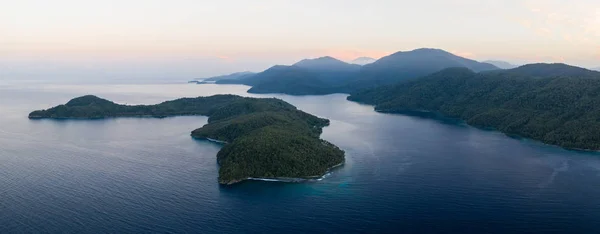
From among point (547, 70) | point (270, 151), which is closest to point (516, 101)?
point (547, 70)

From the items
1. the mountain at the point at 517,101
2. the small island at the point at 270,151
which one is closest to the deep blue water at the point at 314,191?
the small island at the point at 270,151

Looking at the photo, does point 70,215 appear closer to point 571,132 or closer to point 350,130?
point 350,130

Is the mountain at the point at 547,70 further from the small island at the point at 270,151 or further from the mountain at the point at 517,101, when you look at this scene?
the small island at the point at 270,151

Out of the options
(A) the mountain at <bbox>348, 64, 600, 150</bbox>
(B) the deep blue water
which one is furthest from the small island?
(A) the mountain at <bbox>348, 64, 600, 150</bbox>

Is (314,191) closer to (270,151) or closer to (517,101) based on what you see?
(270,151)

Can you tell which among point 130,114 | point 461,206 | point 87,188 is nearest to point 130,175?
point 87,188

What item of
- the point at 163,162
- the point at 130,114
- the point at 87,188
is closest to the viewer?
the point at 87,188
